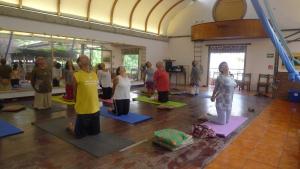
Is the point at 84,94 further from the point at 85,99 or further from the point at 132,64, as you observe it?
the point at 132,64

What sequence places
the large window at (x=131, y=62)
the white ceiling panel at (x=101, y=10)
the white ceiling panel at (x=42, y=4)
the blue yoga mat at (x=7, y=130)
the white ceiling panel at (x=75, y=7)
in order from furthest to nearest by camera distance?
the large window at (x=131, y=62) < the white ceiling panel at (x=101, y=10) < the white ceiling panel at (x=75, y=7) < the white ceiling panel at (x=42, y=4) < the blue yoga mat at (x=7, y=130)

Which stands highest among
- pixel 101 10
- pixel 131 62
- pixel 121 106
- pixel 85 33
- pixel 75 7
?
pixel 101 10

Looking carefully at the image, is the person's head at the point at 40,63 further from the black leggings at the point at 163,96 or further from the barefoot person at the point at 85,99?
the black leggings at the point at 163,96

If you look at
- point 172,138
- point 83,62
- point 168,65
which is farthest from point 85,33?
point 172,138

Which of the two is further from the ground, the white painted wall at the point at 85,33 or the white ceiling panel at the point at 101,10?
the white ceiling panel at the point at 101,10

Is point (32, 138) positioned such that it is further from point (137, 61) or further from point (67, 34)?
point (137, 61)

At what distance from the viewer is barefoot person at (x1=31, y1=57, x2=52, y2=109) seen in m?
5.68

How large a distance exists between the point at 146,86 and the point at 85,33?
3.25 metres

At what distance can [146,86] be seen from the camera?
28.1 feet

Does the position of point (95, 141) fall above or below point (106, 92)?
below

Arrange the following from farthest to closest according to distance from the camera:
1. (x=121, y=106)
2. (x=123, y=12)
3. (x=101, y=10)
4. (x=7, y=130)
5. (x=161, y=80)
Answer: (x=123, y=12)
(x=101, y=10)
(x=161, y=80)
(x=121, y=106)
(x=7, y=130)

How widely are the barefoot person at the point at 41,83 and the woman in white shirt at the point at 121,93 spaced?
2101mm

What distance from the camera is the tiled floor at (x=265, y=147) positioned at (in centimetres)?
288

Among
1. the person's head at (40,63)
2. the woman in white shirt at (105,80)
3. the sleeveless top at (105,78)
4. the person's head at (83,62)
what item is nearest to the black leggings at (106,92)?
the woman in white shirt at (105,80)
